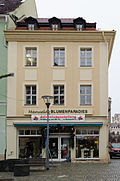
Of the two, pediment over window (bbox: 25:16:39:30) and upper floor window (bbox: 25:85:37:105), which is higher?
pediment over window (bbox: 25:16:39:30)

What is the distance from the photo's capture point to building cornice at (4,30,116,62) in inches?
1125

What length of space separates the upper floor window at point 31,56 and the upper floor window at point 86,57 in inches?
138

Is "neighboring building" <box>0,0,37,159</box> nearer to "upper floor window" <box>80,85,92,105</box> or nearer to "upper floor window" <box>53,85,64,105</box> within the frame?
"upper floor window" <box>53,85,64,105</box>

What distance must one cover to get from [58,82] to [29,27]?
5060 mm

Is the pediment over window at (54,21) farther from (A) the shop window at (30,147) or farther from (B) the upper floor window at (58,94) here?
(A) the shop window at (30,147)

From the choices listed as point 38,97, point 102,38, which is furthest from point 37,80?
point 102,38

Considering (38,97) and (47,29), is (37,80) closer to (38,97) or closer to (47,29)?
(38,97)

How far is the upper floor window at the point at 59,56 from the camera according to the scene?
2895 centimetres

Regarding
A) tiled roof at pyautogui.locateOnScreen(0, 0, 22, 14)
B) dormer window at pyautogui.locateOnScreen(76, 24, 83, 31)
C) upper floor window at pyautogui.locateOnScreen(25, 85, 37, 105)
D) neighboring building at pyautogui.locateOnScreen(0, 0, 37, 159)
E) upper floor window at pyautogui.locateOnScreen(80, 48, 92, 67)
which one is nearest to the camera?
neighboring building at pyautogui.locateOnScreen(0, 0, 37, 159)

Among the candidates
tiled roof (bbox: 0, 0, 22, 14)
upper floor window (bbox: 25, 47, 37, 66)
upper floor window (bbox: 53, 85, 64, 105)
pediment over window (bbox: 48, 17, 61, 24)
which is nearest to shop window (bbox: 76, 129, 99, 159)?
upper floor window (bbox: 53, 85, 64, 105)

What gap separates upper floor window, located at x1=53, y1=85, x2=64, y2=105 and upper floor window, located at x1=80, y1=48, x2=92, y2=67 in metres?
2.39

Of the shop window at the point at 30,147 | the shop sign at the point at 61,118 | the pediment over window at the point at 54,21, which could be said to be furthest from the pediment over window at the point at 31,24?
the shop window at the point at 30,147

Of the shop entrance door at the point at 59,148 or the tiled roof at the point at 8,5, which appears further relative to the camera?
the tiled roof at the point at 8,5

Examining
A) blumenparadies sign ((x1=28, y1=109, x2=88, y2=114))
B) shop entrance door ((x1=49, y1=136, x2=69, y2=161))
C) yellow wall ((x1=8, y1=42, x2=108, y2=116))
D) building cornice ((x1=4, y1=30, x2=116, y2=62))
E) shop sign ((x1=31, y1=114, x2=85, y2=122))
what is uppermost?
building cornice ((x1=4, y1=30, x2=116, y2=62))
